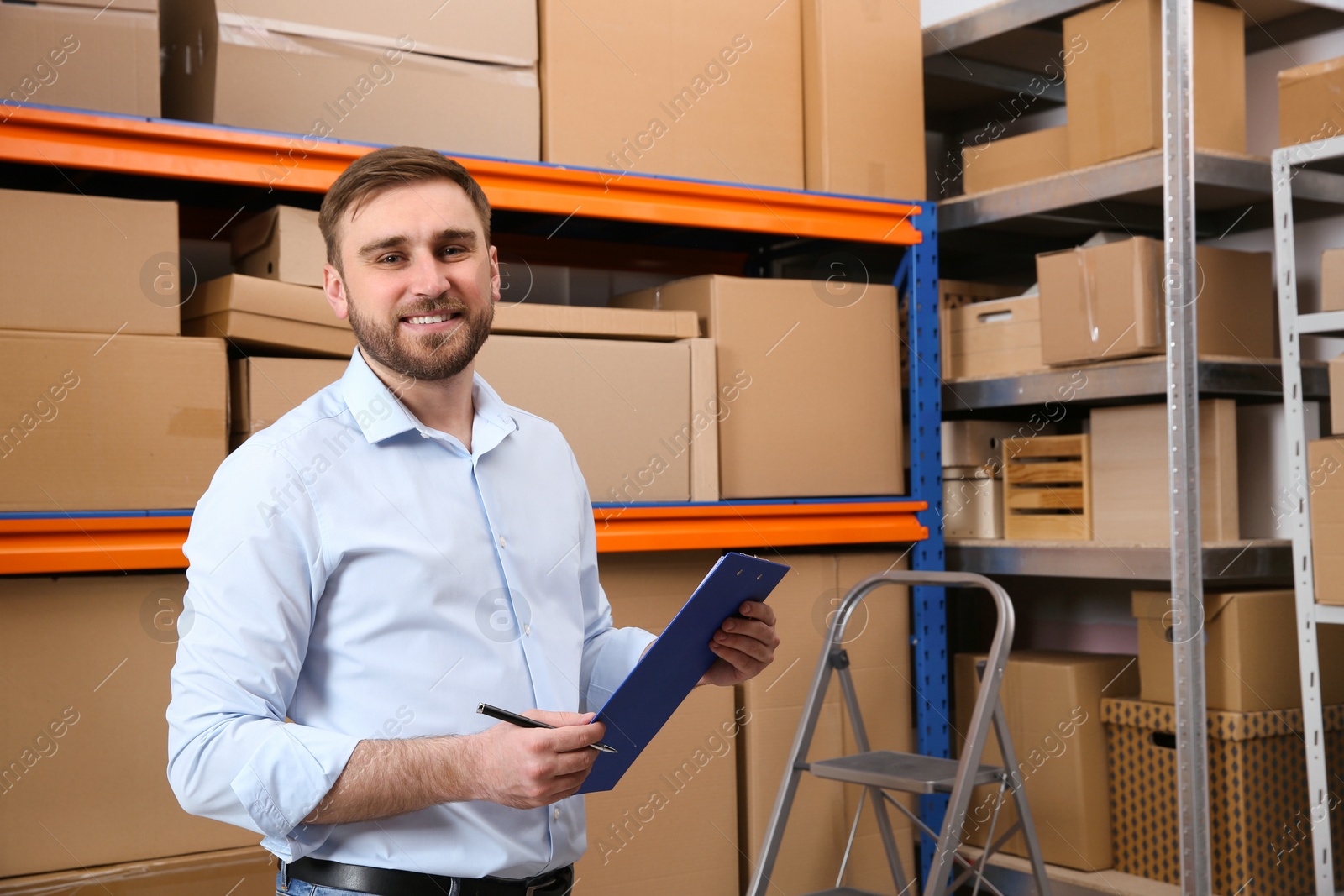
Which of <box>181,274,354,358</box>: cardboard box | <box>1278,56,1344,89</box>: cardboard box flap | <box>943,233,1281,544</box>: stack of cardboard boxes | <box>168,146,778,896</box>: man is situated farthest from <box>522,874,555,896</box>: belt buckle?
<box>1278,56,1344,89</box>: cardboard box flap

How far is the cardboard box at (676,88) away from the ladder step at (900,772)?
1.31 m

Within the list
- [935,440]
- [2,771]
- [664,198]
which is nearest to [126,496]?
[2,771]

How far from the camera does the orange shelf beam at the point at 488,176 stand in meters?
1.98

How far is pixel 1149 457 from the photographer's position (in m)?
2.63

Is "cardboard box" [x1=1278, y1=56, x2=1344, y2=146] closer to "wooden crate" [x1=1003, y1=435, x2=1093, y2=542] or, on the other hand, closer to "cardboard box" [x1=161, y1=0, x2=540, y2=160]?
"wooden crate" [x1=1003, y1=435, x2=1093, y2=542]

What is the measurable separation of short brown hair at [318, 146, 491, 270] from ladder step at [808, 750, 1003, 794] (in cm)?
149

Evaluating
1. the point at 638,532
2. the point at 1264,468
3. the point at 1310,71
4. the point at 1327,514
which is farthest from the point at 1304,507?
the point at 638,532

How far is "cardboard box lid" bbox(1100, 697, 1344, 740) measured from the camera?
249cm

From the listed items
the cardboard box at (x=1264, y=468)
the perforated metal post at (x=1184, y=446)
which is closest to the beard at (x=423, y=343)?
the perforated metal post at (x=1184, y=446)

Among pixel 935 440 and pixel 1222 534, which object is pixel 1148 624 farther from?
pixel 935 440

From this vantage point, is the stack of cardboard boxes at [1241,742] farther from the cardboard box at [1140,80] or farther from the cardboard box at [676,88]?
the cardboard box at [676,88]

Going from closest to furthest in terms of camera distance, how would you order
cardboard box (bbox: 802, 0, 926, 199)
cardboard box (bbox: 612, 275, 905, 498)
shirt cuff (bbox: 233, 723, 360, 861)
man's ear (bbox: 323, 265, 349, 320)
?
1. shirt cuff (bbox: 233, 723, 360, 861)
2. man's ear (bbox: 323, 265, 349, 320)
3. cardboard box (bbox: 612, 275, 905, 498)
4. cardboard box (bbox: 802, 0, 926, 199)

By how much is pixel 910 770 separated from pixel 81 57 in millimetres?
2030

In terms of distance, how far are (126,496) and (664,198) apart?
1.23 meters
